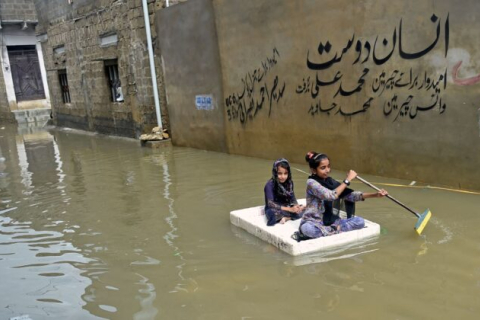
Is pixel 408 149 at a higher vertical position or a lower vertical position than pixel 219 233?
higher

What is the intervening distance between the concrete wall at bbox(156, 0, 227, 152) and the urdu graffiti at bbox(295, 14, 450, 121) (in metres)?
3.08

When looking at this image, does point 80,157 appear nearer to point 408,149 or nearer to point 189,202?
point 189,202

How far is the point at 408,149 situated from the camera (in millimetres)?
6684

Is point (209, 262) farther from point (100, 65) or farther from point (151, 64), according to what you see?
point (100, 65)

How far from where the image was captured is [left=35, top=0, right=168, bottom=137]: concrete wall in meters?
13.0

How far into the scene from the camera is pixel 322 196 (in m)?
4.42

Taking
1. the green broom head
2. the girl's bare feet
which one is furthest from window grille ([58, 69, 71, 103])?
the green broom head

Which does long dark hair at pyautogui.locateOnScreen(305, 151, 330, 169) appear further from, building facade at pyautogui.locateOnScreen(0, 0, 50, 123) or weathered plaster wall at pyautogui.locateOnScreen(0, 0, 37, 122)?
weathered plaster wall at pyautogui.locateOnScreen(0, 0, 37, 122)

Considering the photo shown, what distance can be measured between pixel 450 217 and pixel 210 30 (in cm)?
690

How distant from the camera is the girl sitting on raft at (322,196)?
440 cm

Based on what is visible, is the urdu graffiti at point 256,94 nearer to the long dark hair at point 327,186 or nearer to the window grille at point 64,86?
the long dark hair at point 327,186

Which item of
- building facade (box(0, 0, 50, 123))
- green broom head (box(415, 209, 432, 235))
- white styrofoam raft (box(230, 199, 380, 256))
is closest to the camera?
white styrofoam raft (box(230, 199, 380, 256))

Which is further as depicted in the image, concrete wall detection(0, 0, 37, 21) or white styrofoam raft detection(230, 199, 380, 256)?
concrete wall detection(0, 0, 37, 21)

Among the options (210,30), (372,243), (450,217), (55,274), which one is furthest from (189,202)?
(210,30)
